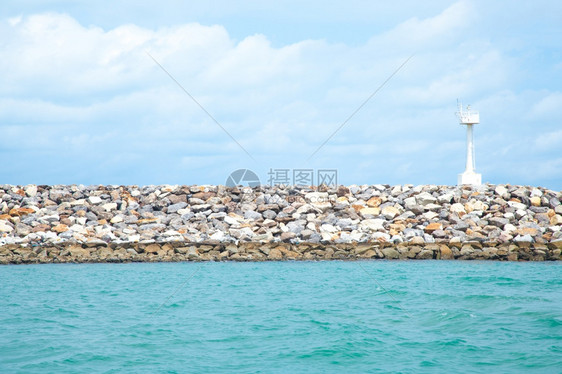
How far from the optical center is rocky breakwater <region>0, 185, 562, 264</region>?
54.6ft

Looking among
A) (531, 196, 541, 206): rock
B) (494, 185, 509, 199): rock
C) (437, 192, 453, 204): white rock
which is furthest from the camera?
(494, 185, 509, 199): rock

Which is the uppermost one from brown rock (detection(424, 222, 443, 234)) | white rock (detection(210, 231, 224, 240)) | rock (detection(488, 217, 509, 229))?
rock (detection(488, 217, 509, 229))

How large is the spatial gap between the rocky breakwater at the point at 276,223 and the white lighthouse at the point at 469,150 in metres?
2.77

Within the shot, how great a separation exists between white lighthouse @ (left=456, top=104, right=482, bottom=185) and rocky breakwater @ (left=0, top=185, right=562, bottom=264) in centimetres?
277

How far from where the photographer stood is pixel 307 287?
500 inches

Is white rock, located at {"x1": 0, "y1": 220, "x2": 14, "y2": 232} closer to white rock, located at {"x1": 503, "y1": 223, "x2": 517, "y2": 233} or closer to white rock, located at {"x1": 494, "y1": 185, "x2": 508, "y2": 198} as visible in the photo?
white rock, located at {"x1": 503, "y1": 223, "x2": 517, "y2": 233}

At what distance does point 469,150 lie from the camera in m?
24.0

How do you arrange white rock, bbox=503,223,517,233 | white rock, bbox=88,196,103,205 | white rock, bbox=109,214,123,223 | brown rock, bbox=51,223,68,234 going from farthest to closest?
white rock, bbox=88,196,103,205 < white rock, bbox=109,214,123,223 < brown rock, bbox=51,223,68,234 < white rock, bbox=503,223,517,233

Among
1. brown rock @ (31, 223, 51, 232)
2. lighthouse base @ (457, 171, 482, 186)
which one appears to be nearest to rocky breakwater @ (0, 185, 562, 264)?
brown rock @ (31, 223, 51, 232)

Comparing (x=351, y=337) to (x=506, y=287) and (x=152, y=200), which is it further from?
(x=152, y=200)

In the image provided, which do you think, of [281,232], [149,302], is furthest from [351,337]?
[281,232]

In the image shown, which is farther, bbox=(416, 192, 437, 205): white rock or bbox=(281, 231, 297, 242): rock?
bbox=(416, 192, 437, 205): white rock

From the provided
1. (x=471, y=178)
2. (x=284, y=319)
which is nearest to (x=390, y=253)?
(x=284, y=319)

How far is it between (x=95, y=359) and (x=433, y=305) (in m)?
6.15
